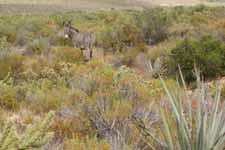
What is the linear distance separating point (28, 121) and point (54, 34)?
16301mm

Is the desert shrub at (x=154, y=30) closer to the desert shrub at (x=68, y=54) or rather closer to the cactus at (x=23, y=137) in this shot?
the desert shrub at (x=68, y=54)

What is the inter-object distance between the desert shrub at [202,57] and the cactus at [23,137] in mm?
10750

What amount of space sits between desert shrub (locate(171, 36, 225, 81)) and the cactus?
10750mm

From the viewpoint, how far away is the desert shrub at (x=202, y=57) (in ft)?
51.0

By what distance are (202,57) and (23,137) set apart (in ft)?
37.8

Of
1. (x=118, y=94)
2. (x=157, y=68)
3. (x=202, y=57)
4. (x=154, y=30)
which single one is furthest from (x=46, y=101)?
(x=154, y=30)

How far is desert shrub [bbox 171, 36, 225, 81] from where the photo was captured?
15.5m

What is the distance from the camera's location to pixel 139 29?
23.9m

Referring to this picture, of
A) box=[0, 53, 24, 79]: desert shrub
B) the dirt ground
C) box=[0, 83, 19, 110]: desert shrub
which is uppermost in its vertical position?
box=[0, 83, 19, 110]: desert shrub

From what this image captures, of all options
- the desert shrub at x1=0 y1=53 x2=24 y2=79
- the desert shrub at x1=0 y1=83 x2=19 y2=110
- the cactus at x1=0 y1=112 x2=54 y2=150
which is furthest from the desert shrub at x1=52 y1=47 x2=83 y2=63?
the cactus at x1=0 y1=112 x2=54 y2=150

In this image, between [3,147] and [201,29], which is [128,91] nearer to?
[3,147]

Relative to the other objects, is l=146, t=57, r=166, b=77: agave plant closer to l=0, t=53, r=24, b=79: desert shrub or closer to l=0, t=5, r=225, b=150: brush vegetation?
l=0, t=5, r=225, b=150: brush vegetation

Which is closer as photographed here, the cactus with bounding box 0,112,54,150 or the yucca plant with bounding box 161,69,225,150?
the cactus with bounding box 0,112,54,150

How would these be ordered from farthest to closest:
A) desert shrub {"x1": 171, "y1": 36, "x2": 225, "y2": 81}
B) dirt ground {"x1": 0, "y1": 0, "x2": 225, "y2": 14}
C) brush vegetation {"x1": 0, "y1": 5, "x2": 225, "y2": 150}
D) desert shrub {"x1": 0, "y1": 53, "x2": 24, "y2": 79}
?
dirt ground {"x1": 0, "y1": 0, "x2": 225, "y2": 14}
desert shrub {"x1": 171, "y1": 36, "x2": 225, "y2": 81}
desert shrub {"x1": 0, "y1": 53, "x2": 24, "y2": 79}
brush vegetation {"x1": 0, "y1": 5, "x2": 225, "y2": 150}
